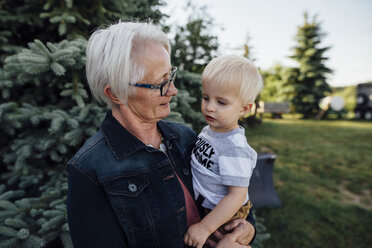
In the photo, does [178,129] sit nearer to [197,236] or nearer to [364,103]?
[197,236]

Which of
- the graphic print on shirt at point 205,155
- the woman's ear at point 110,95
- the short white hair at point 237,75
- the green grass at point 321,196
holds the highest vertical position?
the short white hair at point 237,75

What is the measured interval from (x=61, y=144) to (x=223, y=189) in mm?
1726

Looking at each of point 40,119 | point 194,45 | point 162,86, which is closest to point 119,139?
point 162,86

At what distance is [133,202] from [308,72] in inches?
793

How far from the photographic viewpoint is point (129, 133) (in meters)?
1.22

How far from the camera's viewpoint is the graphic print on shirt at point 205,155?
1347mm

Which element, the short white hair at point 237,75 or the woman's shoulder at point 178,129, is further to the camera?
the woman's shoulder at point 178,129

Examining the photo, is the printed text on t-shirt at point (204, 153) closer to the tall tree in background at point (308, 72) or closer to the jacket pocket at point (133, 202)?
the jacket pocket at point (133, 202)

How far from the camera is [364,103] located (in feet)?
53.7

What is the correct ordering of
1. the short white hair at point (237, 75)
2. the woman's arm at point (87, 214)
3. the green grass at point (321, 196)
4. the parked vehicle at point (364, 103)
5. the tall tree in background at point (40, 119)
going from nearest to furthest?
the woman's arm at point (87, 214), the short white hair at point (237, 75), the tall tree in background at point (40, 119), the green grass at point (321, 196), the parked vehicle at point (364, 103)

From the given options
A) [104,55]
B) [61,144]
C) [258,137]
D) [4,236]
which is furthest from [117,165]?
[258,137]

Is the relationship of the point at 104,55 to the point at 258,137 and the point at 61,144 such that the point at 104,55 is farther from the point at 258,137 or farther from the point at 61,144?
the point at 258,137

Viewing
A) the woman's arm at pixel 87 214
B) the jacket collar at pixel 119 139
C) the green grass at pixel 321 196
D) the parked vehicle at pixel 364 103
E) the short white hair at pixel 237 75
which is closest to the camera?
the woman's arm at pixel 87 214

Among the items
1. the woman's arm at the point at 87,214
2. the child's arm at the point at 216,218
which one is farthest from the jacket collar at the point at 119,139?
the child's arm at the point at 216,218
